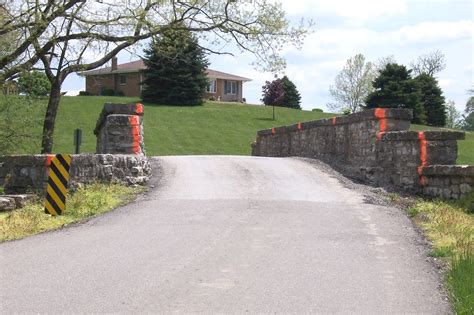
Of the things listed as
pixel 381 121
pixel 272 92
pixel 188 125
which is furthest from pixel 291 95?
pixel 381 121

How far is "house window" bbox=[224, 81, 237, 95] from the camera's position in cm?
7306

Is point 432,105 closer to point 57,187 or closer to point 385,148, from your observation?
point 385,148

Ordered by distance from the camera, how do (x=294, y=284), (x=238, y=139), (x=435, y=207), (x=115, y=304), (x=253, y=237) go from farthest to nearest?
(x=238, y=139) < (x=435, y=207) < (x=253, y=237) < (x=294, y=284) < (x=115, y=304)

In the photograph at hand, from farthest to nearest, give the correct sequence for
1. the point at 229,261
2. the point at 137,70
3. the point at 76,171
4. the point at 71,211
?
the point at 137,70 < the point at 76,171 < the point at 71,211 < the point at 229,261

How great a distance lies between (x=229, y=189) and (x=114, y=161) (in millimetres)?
2571

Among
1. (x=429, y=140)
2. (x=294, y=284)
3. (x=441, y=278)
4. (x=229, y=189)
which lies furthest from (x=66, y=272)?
(x=429, y=140)

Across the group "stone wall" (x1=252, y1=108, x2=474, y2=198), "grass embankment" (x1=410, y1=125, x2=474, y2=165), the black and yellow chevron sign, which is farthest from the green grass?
the black and yellow chevron sign

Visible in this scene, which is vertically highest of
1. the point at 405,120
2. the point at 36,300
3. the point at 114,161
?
the point at 405,120

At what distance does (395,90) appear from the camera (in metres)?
52.4

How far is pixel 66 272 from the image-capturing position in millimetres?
6641

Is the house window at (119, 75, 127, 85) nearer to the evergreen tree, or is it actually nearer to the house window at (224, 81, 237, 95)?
the evergreen tree

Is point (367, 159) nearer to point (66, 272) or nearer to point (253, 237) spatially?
point (253, 237)

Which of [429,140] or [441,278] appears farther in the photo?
[429,140]

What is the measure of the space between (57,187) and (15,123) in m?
11.6
